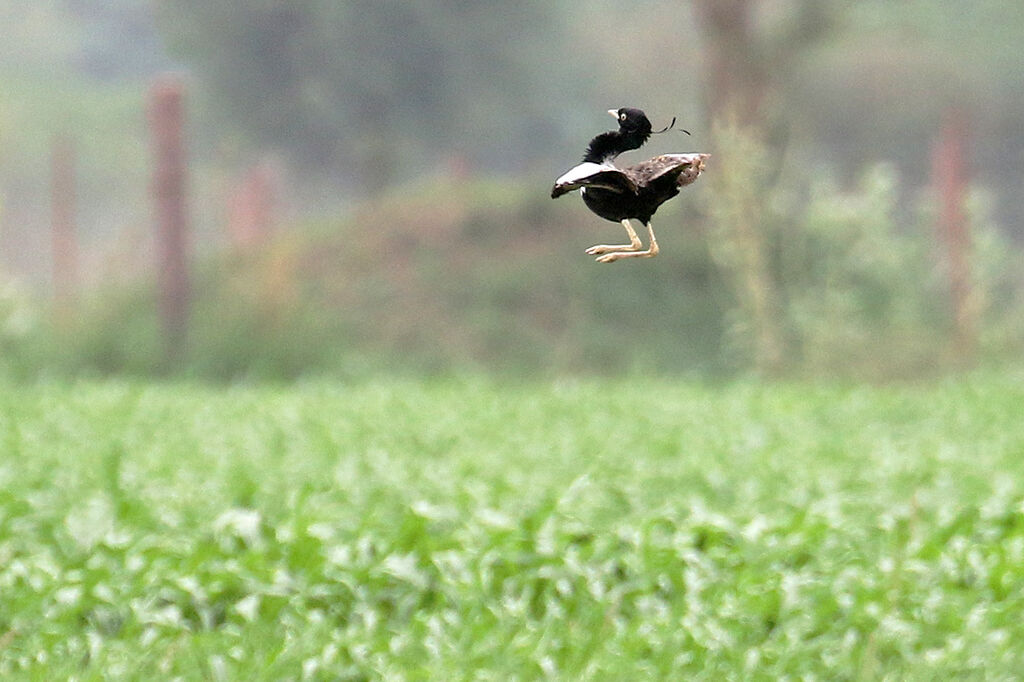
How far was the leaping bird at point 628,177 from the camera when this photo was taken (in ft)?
5.11

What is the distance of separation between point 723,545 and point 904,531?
894 millimetres

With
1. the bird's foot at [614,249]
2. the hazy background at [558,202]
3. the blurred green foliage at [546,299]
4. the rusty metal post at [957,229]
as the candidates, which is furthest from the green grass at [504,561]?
the rusty metal post at [957,229]

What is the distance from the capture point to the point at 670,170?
1590 mm

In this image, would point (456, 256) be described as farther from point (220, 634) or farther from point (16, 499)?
point (220, 634)

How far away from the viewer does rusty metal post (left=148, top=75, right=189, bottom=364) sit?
48.9ft

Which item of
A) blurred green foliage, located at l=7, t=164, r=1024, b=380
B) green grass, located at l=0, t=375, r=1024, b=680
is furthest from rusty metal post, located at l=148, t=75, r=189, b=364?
green grass, located at l=0, t=375, r=1024, b=680

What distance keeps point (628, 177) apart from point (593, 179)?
0.05 meters

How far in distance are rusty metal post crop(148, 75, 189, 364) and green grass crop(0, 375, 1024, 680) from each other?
572 cm

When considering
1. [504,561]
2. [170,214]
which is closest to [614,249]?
[504,561]

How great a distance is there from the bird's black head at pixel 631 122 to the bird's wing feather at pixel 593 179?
0.15 feet

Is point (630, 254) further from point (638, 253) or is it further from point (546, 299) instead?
point (546, 299)

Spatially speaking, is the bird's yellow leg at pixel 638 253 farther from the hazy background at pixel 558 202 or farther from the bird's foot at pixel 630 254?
the hazy background at pixel 558 202

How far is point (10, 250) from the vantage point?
38562 millimetres

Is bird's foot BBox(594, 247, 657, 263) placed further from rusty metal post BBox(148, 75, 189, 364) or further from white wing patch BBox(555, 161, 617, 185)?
rusty metal post BBox(148, 75, 189, 364)
